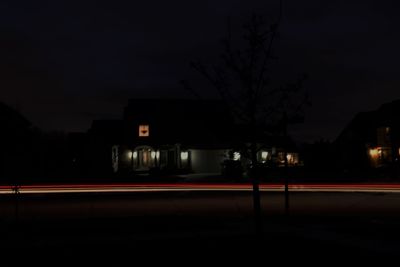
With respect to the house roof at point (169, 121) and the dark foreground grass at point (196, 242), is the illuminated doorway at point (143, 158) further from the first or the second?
the dark foreground grass at point (196, 242)

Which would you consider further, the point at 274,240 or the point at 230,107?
the point at 274,240

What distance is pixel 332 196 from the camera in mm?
24344

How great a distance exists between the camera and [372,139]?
58.2 meters

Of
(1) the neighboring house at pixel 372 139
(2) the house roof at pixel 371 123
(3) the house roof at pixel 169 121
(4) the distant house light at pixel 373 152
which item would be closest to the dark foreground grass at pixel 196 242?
(3) the house roof at pixel 169 121

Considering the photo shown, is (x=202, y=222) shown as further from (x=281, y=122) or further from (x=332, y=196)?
(x=332, y=196)

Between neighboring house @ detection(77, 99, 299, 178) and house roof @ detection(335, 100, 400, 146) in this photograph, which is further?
house roof @ detection(335, 100, 400, 146)

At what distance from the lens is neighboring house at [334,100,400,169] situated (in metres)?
54.0

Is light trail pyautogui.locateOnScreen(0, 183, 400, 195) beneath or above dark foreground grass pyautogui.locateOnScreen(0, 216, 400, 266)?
above

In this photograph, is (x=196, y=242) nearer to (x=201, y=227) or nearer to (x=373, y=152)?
(x=201, y=227)

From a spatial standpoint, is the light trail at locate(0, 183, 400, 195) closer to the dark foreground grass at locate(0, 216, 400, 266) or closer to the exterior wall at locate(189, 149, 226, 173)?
the dark foreground grass at locate(0, 216, 400, 266)

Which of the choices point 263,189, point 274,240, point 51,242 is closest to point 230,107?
point 274,240

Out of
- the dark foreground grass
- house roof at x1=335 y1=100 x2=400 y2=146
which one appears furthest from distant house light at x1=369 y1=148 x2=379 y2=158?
the dark foreground grass

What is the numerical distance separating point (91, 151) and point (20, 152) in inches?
1569

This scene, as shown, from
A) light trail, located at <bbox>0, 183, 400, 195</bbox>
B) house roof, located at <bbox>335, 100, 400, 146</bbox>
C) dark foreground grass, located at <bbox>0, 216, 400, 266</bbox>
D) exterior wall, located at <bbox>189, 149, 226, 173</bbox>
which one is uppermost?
house roof, located at <bbox>335, 100, 400, 146</bbox>
